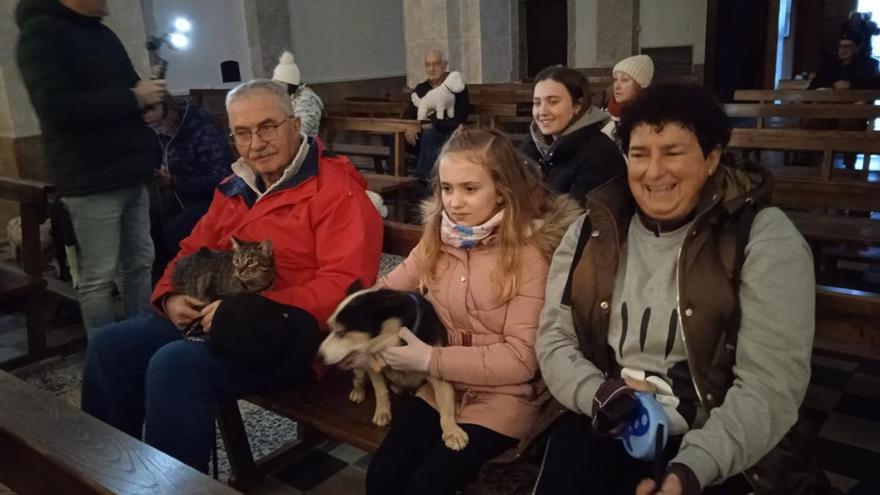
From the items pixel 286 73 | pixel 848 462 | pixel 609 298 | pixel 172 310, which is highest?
pixel 286 73

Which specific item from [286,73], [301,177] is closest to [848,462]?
[301,177]

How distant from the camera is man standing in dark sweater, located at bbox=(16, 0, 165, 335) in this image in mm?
3020

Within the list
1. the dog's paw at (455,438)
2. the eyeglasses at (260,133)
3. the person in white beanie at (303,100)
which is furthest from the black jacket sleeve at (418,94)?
the dog's paw at (455,438)

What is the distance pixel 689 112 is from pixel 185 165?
109 inches

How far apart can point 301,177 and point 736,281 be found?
144 centimetres

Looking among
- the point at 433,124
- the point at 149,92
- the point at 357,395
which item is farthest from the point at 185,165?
the point at 433,124

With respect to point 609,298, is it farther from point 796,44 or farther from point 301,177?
point 796,44

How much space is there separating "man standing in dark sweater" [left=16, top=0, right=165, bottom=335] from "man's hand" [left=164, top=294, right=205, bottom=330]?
104cm

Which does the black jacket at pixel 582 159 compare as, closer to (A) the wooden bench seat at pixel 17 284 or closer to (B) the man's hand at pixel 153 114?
(B) the man's hand at pixel 153 114

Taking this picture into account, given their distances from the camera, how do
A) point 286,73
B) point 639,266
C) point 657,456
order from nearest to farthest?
point 657,456 < point 639,266 < point 286,73

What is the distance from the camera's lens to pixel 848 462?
2689 mm

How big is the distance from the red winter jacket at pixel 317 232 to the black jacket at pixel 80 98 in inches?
37.9

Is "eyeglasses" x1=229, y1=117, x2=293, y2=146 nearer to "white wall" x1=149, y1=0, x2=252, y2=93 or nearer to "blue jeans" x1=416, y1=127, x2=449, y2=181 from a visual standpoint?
"blue jeans" x1=416, y1=127, x2=449, y2=181

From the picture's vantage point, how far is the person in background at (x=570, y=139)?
3.05 metres
